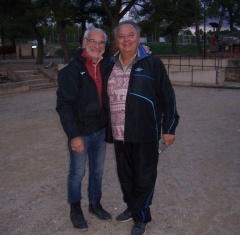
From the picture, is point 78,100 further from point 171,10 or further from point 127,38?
point 171,10

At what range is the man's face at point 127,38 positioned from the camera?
3072mm

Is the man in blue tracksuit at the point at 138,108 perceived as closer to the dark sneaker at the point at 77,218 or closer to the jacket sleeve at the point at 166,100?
the jacket sleeve at the point at 166,100

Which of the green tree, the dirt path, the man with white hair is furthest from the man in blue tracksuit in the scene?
the green tree

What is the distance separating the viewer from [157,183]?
4.67 metres

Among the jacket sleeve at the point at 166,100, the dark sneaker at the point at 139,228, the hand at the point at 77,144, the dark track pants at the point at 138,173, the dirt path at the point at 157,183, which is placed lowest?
the dirt path at the point at 157,183

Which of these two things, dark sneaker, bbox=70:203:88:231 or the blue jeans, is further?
dark sneaker, bbox=70:203:88:231

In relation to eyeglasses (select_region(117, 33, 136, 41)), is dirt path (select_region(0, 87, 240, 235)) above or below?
below

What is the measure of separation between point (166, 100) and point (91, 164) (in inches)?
41.3

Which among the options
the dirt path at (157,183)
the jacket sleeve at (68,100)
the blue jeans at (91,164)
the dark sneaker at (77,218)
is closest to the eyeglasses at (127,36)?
the jacket sleeve at (68,100)

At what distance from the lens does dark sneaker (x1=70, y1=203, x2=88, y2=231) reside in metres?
3.47

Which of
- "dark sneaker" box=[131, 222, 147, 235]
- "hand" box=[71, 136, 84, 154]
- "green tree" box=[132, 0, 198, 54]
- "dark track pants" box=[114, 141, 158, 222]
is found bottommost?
"dark sneaker" box=[131, 222, 147, 235]

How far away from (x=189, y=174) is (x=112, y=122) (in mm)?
2127

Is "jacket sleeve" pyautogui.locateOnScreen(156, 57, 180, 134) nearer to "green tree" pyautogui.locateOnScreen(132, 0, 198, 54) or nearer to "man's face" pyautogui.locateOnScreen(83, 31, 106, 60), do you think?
"man's face" pyautogui.locateOnScreen(83, 31, 106, 60)

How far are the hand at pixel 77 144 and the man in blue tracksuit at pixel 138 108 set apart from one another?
321 millimetres
